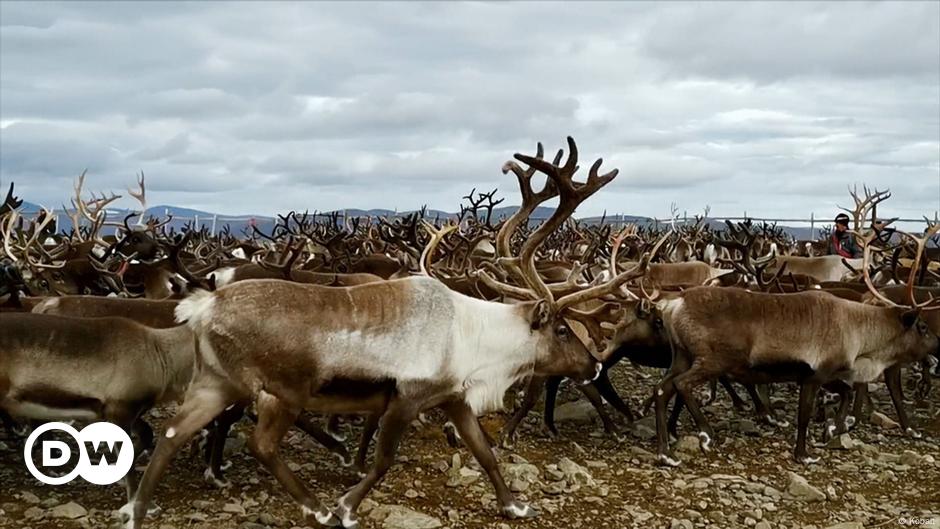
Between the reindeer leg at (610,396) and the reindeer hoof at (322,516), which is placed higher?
the reindeer leg at (610,396)

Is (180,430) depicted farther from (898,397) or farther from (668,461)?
(898,397)

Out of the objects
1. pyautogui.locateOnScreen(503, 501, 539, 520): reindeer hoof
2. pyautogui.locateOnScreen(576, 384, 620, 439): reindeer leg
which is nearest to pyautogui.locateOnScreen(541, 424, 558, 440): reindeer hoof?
pyautogui.locateOnScreen(576, 384, 620, 439): reindeer leg

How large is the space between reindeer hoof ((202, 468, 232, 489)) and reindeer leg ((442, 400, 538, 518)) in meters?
1.44

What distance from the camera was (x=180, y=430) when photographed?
13.8 feet

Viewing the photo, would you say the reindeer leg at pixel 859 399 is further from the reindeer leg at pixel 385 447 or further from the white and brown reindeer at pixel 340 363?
the reindeer leg at pixel 385 447

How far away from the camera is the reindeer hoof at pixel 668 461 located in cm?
570

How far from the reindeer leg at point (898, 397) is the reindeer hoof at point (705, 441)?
1692 mm

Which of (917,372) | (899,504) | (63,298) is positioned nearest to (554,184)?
(899,504)

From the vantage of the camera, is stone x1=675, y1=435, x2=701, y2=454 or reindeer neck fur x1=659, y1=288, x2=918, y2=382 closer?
reindeer neck fur x1=659, y1=288, x2=918, y2=382

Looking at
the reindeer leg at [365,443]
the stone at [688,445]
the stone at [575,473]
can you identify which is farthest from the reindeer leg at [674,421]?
the reindeer leg at [365,443]

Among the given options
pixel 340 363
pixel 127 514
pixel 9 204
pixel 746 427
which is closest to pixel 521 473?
pixel 340 363

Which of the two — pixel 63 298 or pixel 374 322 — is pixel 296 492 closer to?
pixel 374 322

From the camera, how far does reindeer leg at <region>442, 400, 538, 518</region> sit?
464cm

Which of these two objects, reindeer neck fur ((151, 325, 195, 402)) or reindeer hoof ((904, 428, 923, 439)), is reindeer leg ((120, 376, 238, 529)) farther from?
reindeer hoof ((904, 428, 923, 439))
